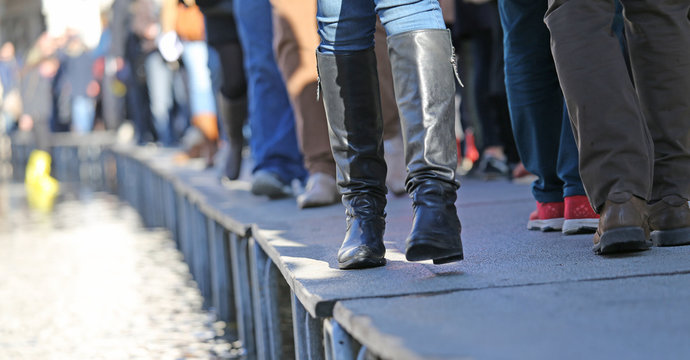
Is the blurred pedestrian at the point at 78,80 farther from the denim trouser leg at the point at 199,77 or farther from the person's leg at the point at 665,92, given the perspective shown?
the person's leg at the point at 665,92

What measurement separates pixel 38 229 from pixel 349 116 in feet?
19.0

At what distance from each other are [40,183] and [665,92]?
12.2 metres

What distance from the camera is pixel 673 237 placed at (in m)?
2.40

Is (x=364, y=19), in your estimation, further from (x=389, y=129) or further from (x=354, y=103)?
(x=389, y=129)

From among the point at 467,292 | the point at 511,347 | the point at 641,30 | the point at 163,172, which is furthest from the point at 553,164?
the point at 163,172

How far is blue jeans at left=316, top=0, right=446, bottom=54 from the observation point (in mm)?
2305

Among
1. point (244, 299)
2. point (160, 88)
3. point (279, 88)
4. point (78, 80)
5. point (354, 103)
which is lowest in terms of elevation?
point (244, 299)

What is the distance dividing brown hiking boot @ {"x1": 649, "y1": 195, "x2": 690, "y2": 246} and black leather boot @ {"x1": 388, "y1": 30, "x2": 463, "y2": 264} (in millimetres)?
456

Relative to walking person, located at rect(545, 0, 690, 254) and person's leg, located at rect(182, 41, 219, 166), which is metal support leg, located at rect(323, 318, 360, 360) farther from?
person's leg, located at rect(182, 41, 219, 166)

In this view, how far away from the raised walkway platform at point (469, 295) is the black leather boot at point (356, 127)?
0.14m

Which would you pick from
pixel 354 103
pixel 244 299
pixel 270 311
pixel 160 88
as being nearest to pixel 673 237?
pixel 354 103

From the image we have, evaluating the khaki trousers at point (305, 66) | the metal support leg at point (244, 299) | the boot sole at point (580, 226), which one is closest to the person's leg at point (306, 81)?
the khaki trousers at point (305, 66)

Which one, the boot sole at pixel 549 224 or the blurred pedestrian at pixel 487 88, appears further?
the blurred pedestrian at pixel 487 88

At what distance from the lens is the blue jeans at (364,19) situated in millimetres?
2305
